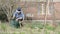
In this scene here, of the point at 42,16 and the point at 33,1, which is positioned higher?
the point at 33,1

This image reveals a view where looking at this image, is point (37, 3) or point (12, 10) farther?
point (37, 3)

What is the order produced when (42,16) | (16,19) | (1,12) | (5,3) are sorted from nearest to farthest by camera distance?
(16,19), (5,3), (1,12), (42,16)

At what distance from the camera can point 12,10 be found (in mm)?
18188

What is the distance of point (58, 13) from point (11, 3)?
204 inches

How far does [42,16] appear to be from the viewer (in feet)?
67.8

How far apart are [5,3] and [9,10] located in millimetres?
694

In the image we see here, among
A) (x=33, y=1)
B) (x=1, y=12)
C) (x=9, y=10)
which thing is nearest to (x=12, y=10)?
(x=9, y=10)

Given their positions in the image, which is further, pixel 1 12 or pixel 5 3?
pixel 1 12

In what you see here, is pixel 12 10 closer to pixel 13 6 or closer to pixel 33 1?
pixel 13 6

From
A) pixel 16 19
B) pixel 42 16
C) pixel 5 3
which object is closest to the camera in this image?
pixel 16 19

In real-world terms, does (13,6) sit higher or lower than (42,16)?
higher

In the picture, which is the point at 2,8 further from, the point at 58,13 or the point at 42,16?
the point at 58,13

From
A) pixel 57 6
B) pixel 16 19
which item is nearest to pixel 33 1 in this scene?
pixel 57 6

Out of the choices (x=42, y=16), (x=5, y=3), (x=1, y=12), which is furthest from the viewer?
(x=42, y=16)
